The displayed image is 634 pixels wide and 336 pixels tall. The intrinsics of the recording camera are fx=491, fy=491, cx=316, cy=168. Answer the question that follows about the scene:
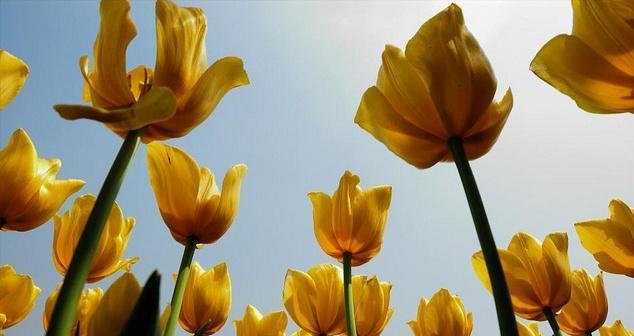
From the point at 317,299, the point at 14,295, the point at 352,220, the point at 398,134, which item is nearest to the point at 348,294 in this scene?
the point at 352,220

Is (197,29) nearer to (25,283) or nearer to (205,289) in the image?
(205,289)

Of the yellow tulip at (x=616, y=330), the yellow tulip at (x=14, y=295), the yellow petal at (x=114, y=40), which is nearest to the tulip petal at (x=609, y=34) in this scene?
the yellow petal at (x=114, y=40)

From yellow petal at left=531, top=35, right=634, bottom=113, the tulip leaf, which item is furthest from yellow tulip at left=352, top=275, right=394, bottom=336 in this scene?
the tulip leaf

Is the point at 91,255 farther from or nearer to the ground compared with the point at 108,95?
nearer to the ground

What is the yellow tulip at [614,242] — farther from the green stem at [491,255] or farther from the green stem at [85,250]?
the green stem at [85,250]

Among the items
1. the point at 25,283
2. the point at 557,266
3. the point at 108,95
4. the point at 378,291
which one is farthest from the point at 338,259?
the point at 25,283

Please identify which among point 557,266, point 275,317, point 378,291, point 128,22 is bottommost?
point 275,317

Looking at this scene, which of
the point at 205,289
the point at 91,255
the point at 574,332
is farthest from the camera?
the point at 574,332
